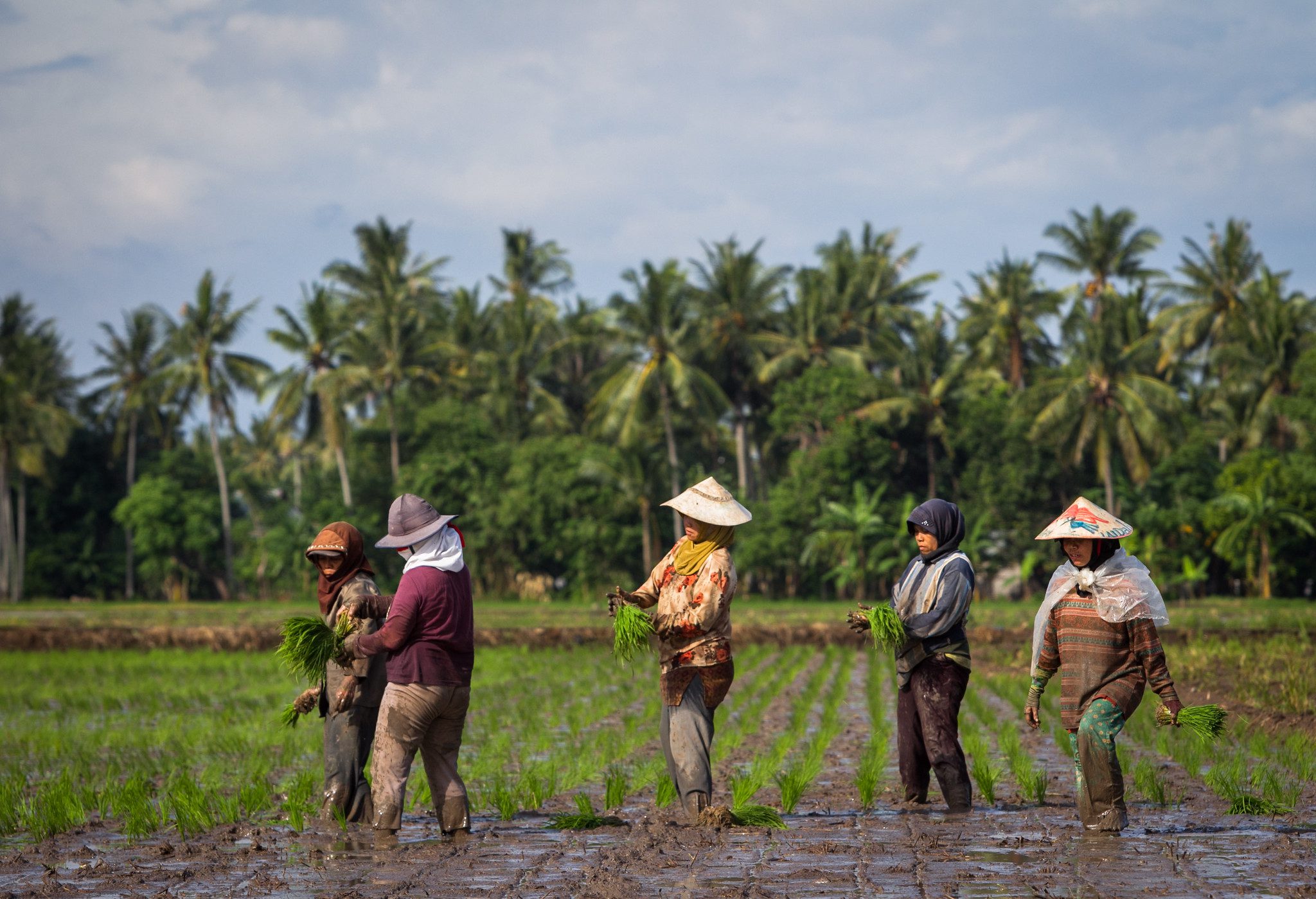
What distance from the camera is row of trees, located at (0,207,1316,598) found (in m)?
37.3

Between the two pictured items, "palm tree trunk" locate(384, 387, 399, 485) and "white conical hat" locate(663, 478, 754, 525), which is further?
"palm tree trunk" locate(384, 387, 399, 485)

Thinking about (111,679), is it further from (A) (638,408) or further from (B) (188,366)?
(B) (188,366)

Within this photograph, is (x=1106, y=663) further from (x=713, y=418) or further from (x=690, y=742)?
(x=713, y=418)

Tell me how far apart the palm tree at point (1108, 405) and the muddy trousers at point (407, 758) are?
1266 inches

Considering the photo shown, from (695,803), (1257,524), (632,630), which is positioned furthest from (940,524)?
(1257,524)

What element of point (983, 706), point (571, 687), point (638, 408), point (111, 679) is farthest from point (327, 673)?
point (638, 408)

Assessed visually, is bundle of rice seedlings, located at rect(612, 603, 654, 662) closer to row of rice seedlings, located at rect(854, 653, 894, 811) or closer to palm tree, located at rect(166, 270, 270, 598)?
row of rice seedlings, located at rect(854, 653, 894, 811)

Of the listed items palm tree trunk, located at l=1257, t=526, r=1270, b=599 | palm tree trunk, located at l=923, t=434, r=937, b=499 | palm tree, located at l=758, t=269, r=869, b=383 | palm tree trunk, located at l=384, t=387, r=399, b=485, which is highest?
palm tree, located at l=758, t=269, r=869, b=383

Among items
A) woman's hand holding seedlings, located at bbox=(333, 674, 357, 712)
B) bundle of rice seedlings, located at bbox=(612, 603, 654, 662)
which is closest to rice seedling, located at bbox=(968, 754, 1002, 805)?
bundle of rice seedlings, located at bbox=(612, 603, 654, 662)

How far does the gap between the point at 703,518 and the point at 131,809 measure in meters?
2.96

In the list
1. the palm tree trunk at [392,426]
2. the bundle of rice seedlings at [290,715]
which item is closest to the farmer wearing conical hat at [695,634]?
the bundle of rice seedlings at [290,715]

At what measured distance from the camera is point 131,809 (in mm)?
6320

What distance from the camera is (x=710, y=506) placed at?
6145 mm

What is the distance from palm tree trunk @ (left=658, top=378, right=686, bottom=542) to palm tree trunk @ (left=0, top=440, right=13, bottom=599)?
70.2ft
